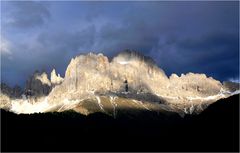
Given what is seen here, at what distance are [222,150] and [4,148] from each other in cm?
8446

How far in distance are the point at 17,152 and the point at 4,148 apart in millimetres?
5476

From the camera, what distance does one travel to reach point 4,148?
647ft

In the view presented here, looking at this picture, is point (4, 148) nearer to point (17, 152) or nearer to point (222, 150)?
point (17, 152)

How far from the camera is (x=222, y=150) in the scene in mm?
197750

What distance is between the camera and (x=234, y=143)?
19988cm

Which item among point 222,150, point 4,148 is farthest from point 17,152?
point 222,150

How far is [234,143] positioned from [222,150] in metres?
6.07

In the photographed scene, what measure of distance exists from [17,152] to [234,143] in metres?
85.1

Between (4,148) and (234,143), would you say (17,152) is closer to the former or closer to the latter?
(4,148)

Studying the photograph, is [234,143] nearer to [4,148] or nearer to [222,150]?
[222,150]

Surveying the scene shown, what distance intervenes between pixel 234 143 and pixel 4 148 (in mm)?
89644

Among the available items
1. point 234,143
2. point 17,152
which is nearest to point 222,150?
point 234,143
